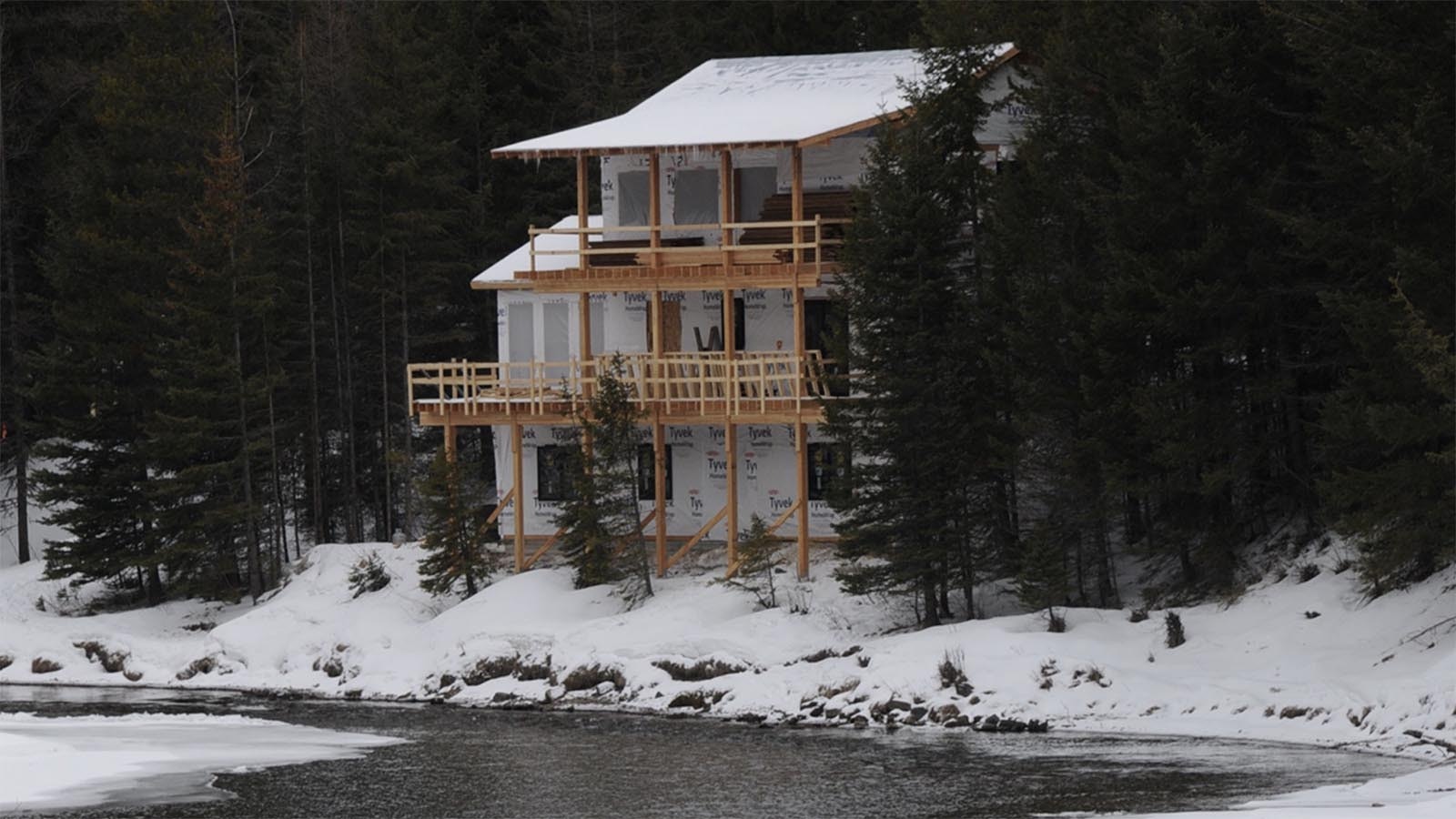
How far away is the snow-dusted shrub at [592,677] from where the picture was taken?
→ 38287 mm

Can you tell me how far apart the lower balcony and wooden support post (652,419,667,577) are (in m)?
0.44

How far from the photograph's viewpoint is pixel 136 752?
31141 millimetres

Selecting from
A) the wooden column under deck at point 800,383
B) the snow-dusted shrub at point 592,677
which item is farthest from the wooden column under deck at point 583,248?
the snow-dusted shrub at point 592,677

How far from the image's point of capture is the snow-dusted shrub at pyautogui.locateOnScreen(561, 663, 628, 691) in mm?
38287

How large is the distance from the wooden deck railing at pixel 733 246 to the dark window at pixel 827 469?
12.1ft

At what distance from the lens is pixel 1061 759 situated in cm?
2909

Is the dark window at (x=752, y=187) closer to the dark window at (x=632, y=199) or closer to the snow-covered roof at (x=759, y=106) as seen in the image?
the snow-covered roof at (x=759, y=106)

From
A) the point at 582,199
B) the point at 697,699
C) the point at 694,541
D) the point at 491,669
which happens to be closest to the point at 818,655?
the point at 697,699

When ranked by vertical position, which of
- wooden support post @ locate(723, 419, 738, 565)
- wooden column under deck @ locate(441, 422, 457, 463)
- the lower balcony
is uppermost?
the lower balcony

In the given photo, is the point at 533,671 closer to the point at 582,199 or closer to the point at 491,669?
the point at 491,669

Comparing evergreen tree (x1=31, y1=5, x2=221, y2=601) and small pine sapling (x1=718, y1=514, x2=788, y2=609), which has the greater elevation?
evergreen tree (x1=31, y1=5, x2=221, y2=601)

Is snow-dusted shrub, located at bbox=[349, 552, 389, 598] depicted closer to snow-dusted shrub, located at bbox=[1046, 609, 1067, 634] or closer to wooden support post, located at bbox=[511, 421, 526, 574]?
wooden support post, located at bbox=[511, 421, 526, 574]

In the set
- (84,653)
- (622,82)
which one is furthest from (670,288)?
(622,82)

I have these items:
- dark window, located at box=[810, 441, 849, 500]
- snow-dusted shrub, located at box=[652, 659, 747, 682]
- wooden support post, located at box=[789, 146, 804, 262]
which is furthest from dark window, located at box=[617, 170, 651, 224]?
snow-dusted shrub, located at box=[652, 659, 747, 682]
